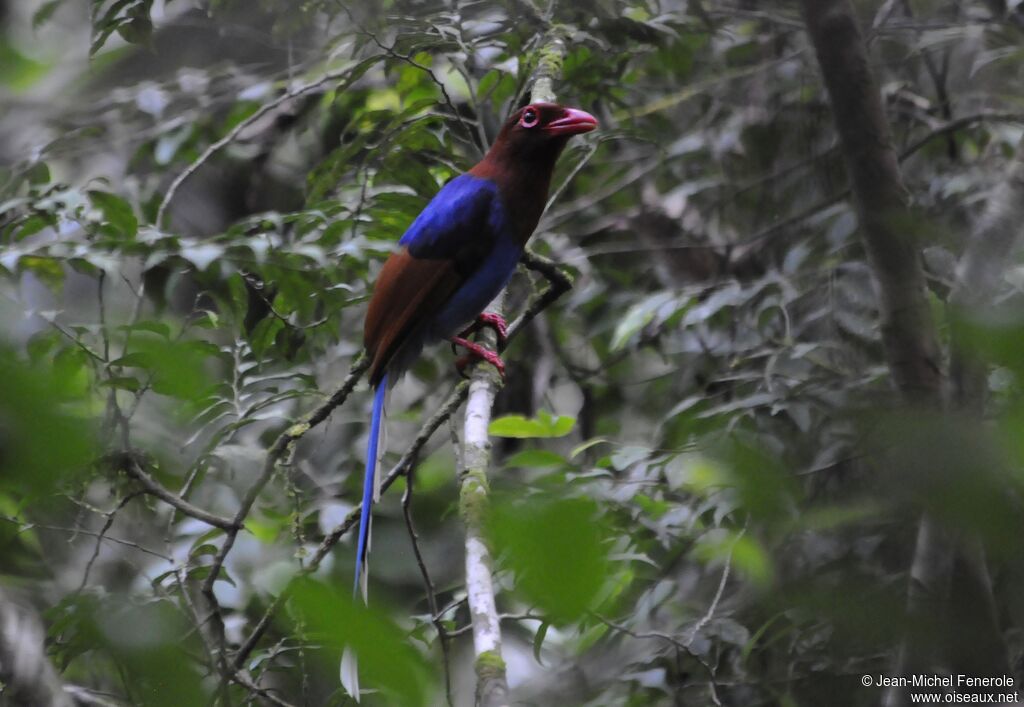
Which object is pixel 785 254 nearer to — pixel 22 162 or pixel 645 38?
pixel 645 38

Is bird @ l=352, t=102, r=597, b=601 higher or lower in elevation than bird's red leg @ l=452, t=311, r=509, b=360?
higher

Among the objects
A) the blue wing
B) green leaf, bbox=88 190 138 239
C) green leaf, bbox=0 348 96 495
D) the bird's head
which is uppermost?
the bird's head

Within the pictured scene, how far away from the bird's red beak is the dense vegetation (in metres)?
0.27

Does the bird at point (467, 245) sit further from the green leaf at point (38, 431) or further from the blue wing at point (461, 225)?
the green leaf at point (38, 431)

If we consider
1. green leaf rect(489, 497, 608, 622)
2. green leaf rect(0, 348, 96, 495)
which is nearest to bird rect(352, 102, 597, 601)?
green leaf rect(0, 348, 96, 495)

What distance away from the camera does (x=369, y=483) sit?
303cm

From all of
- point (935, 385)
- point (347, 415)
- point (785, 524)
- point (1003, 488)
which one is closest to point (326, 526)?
point (347, 415)

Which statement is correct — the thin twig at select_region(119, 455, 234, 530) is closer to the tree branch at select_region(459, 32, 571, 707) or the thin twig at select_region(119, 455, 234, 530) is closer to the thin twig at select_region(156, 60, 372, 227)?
the tree branch at select_region(459, 32, 571, 707)

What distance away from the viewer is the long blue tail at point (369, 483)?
2721 mm

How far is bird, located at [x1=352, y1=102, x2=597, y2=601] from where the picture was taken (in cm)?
343

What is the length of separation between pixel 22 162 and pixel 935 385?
3.59 m

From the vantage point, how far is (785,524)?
1.02 meters

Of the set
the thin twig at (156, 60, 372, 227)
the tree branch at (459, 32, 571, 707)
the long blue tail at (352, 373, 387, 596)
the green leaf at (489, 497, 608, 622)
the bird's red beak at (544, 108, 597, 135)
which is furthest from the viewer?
the thin twig at (156, 60, 372, 227)

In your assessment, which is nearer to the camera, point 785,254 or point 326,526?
point 326,526
